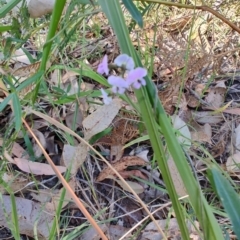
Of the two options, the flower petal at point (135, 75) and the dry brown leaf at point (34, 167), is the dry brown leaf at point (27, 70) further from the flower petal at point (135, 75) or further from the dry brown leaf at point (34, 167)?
the flower petal at point (135, 75)

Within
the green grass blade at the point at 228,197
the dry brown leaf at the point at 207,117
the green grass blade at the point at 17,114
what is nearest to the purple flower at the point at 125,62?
the green grass blade at the point at 228,197

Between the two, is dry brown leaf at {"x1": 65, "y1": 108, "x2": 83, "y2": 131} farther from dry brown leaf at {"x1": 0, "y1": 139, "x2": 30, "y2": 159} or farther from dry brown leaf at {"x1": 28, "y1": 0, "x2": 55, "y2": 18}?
dry brown leaf at {"x1": 28, "y1": 0, "x2": 55, "y2": 18}

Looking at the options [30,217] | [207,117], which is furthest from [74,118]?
[207,117]

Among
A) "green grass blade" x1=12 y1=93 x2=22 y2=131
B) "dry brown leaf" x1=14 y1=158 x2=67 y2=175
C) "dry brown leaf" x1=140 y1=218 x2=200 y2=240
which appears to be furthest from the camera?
"dry brown leaf" x1=14 y1=158 x2=67 y2=175

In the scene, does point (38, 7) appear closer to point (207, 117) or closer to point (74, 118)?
point (74, 118)

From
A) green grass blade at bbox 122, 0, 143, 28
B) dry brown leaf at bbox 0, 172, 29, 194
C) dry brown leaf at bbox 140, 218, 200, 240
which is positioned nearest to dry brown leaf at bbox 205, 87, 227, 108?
dry brown leaf at bbox 140, 218, 200, 240

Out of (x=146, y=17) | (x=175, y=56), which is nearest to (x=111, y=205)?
(x=175, y=56)

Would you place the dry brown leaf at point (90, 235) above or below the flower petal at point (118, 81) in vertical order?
below
